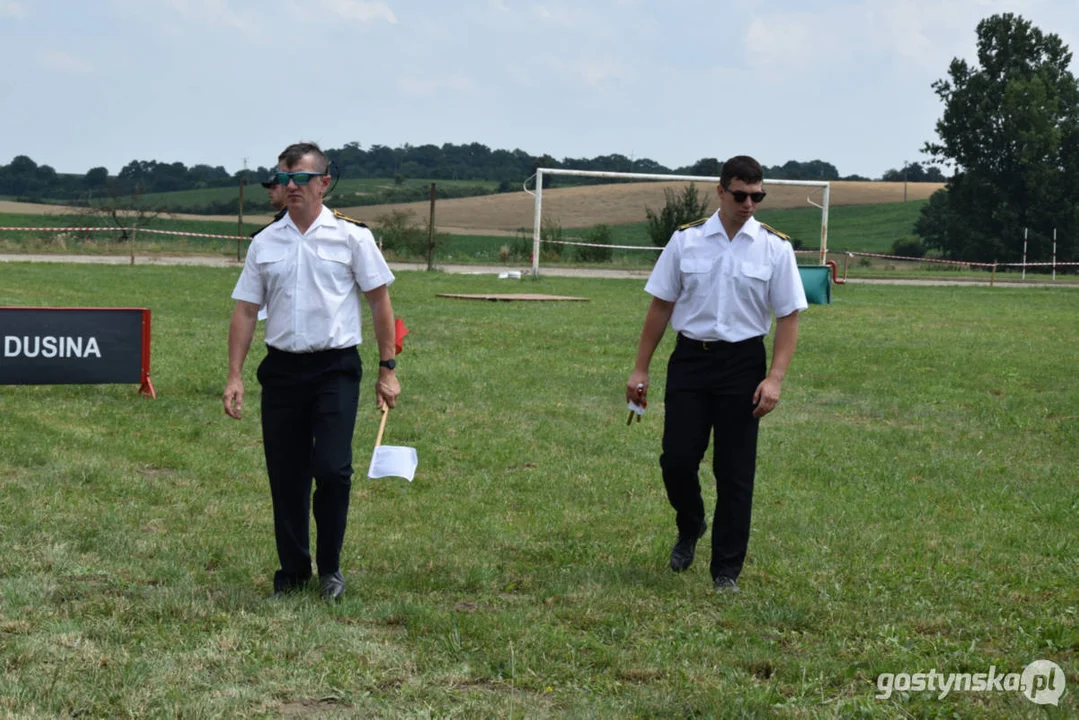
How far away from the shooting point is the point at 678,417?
5.76 meters

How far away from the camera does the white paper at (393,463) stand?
230 inches

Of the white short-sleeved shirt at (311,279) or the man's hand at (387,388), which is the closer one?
the white short-sleeved shirt at (311,279)

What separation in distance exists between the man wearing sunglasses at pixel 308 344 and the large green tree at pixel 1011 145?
5805 centimetres

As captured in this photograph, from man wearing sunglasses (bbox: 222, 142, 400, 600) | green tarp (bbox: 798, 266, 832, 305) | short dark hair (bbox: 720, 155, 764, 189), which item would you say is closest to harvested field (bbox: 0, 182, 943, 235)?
green tarp (bbox: 798, 266, 832, 305)

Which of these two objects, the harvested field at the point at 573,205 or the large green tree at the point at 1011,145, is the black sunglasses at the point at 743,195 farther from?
the large green tree at the point at 1011,145

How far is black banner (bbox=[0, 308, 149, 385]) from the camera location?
35.5 ft

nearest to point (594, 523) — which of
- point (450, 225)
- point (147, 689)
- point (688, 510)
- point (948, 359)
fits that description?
point (688, 510)

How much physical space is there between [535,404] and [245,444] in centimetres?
288

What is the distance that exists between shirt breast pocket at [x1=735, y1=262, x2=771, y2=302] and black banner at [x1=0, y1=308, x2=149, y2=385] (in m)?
6.99

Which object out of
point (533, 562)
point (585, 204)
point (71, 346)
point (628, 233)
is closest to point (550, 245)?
point (628, 233)

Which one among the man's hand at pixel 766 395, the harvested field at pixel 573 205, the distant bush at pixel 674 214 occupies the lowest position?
the man's hand at pixel 766 395

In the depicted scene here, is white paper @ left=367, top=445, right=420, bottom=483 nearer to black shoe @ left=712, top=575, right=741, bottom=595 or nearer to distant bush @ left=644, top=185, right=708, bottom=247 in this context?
black shoe @ left=712, top=575, right=741, bottom=595

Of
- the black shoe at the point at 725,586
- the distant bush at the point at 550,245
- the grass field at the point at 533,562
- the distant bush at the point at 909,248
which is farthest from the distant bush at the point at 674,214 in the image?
the distant bush at the point at 909,248

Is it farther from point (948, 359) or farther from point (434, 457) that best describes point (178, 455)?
point (948, 359)
